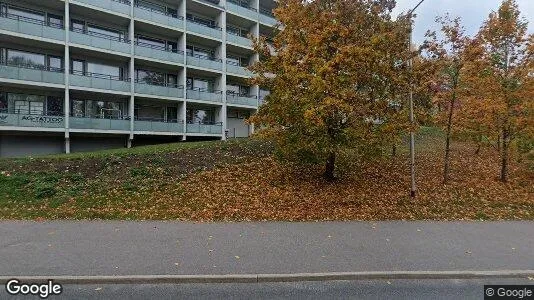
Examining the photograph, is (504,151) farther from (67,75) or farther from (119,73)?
(119,73)

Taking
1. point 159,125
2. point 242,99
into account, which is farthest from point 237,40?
point 159,125

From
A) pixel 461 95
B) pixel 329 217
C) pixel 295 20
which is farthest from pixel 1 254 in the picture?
pixel 461 95

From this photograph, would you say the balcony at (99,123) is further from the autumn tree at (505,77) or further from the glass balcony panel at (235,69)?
the autumn tree at (505,77)

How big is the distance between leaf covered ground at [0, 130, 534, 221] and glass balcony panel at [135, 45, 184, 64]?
443 inches

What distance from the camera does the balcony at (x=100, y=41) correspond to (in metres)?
21.0

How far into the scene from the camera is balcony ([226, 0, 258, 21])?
29219 mm

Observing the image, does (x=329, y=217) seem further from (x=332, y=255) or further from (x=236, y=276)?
(x=236, y=276)

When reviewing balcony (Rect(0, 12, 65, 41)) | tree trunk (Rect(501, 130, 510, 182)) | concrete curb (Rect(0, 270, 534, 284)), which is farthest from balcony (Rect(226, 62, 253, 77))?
concrete curb (Rect(0, 270, 534, 284))

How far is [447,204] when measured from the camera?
10727 mm

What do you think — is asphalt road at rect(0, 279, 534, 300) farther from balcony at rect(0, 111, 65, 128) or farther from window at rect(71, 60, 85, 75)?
window at rect(71, 60, 85, 75)

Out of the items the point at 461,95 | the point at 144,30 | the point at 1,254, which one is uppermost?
the point at 144,30

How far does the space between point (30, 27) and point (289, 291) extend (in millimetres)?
22080

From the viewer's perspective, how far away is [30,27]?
1925 cm

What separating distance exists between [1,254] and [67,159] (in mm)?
8366
